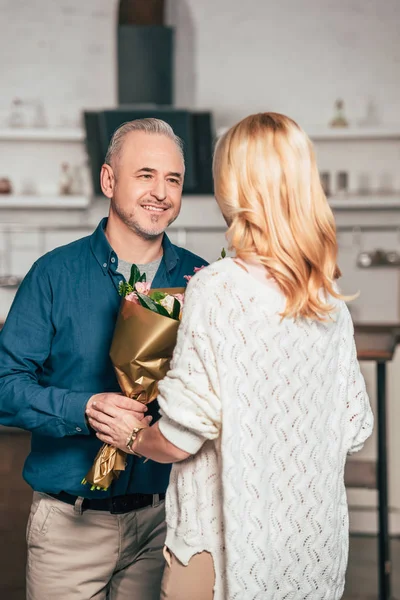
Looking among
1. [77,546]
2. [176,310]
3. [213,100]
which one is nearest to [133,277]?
[176,310]

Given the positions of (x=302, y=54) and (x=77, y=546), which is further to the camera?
(x=302, y=54)

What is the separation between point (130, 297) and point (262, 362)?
13.4 inches

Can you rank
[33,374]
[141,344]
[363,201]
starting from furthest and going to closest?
[363,201], [33,374], [141,344]

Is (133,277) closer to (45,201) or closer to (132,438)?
(132,438)

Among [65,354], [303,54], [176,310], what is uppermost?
[303,54]

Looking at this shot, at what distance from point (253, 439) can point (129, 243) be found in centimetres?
69

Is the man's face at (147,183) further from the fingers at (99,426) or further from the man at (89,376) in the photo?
the fingers at (99,426)

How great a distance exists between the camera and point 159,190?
5.72ft

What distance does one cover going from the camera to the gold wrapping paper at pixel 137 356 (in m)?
1.46

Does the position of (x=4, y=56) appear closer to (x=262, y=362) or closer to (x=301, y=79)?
(x=301, y=79)

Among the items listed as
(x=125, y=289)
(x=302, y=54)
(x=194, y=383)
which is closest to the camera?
(x=194, y=383)

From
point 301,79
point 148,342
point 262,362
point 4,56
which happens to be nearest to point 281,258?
point 262,362

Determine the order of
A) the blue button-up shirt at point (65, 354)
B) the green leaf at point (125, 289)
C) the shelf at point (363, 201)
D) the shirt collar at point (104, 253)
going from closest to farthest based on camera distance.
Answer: the green leaf at point (125, 289), the blue button-up shirt at point (65, 354), the shirt collar at point (104, 253), the shelf at point (363, 201)

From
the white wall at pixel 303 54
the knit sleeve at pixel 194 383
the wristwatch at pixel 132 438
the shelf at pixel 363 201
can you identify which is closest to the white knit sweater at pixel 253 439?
the knit sleeve at pixel 194 383
